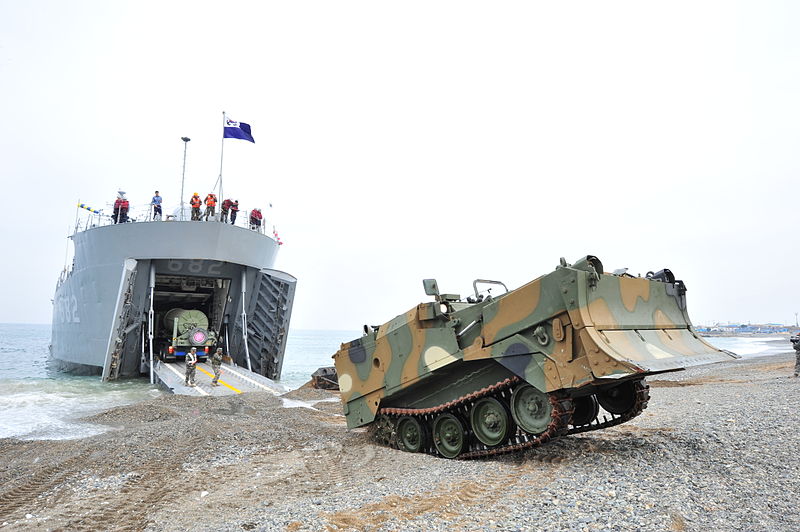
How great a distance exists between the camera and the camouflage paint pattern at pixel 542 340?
19.5ft

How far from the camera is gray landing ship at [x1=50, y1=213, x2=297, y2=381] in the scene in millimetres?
20547

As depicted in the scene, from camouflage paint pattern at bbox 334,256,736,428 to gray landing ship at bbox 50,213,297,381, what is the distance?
14.6 metres

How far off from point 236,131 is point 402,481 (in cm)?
1992

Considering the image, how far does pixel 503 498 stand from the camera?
475 centimetres

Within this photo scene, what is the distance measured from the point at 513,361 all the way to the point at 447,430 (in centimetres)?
160

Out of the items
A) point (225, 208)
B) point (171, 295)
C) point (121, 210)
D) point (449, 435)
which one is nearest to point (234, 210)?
point (225, 208)

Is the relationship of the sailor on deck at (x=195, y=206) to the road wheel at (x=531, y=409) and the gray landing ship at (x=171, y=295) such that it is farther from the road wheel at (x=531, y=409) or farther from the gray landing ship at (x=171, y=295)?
the road wheel at (x=531, y=409)

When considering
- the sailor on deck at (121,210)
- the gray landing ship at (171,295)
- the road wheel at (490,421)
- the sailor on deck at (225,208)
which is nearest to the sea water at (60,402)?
the gray landing ship at (171,295)

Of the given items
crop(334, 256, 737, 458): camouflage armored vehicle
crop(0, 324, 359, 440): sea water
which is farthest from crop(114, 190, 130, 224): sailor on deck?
crop(334, 256, 737, 458): camouflage armored vehicle

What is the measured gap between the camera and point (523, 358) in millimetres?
6367

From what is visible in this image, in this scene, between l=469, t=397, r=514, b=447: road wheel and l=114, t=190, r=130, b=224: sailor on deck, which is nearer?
l=469, t=397, r=514, b=447: road wheel

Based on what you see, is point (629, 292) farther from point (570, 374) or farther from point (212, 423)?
point (212, 423)

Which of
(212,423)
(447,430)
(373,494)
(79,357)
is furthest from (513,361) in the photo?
(79,357)

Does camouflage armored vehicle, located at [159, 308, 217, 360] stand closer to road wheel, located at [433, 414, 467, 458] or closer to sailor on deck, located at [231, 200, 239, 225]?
sailor on deck, located at [231, 200, 239, 225]
